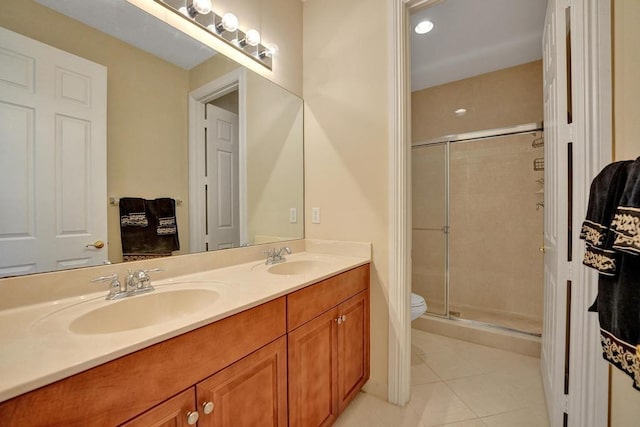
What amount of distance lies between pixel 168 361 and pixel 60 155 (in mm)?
823

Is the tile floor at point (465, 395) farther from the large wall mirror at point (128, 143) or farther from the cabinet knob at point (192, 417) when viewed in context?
the large wall mirror at point (128, 143)

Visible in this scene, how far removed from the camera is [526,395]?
1587 millimetres

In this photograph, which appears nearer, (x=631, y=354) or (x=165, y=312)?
(x=631, y=354)

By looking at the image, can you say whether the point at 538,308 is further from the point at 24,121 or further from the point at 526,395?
the point at 24,121

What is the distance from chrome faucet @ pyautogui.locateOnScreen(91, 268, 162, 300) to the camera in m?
0.92

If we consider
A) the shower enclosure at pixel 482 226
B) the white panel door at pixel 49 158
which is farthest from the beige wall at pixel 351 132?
the shower enclosure at pixel 482 226

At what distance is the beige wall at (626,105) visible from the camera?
79 centimetres

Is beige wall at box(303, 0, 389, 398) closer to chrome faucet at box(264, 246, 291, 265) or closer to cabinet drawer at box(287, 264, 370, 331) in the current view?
cabinet drawer at box(287, 264, 370, 331)

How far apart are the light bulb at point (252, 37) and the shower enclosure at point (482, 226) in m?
2.04

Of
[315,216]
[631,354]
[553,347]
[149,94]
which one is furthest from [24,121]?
[553,347]

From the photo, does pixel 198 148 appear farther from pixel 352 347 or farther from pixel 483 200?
pixel 483 200

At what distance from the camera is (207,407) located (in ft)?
2.41

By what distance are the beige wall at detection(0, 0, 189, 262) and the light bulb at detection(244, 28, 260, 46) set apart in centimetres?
47

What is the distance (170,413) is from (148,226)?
0.77m
